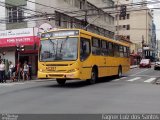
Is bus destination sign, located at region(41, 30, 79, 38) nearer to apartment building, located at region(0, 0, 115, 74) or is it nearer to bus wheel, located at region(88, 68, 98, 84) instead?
bus wheel, located at region(88, 68, 98, 84)

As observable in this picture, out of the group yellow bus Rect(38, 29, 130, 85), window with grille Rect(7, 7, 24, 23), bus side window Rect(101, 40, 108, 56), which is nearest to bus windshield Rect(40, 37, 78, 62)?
yellow bus Rect(38, 29, 130, 85)

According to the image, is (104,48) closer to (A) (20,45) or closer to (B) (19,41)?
(A) (20,45)

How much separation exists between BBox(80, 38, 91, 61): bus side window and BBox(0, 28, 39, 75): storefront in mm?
12141

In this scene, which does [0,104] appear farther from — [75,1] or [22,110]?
[75,1]

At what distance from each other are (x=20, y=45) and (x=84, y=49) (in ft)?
46.1

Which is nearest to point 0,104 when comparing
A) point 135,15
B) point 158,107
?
point 158,107

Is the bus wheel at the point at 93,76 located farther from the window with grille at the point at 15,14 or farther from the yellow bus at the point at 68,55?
the window with grille at the point at 15,14

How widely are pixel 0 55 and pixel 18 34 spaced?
359cm

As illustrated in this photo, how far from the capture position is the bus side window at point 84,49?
1826cm

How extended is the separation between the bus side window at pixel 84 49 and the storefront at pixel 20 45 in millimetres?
12141

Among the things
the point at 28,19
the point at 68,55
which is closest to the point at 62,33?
the point at 68,55

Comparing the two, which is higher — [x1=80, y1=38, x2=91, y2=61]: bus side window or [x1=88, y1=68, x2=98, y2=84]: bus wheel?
[x1=80, y1=38, x2=91, y2=61]: bus side window

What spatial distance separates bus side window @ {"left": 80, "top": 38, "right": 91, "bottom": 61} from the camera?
1826 centimetres

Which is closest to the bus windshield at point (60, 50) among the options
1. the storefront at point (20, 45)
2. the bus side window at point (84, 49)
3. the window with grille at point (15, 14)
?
the bus side window at point (84, 49)
